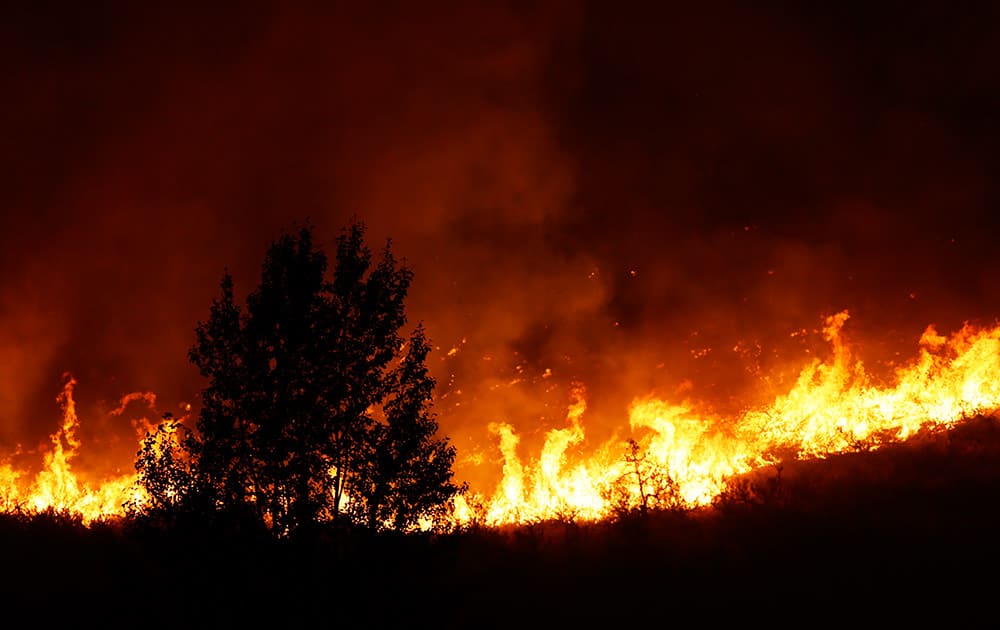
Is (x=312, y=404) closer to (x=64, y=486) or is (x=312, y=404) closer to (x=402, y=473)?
(x=402, y=473)

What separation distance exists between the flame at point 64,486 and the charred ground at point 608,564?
4.90 metres

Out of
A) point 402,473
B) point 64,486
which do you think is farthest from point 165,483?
point 64,486

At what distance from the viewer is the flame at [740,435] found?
838 inches

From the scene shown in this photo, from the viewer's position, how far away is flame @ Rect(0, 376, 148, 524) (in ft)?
78.7

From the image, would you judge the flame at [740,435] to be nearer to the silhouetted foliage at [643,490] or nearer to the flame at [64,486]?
the silhouetted foliage at [643,490]

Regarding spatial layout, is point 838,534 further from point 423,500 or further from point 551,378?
point 551,378

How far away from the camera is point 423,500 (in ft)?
39.5

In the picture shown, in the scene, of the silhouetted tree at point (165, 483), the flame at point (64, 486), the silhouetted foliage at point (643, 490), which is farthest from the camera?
the flame at point (64, 486)

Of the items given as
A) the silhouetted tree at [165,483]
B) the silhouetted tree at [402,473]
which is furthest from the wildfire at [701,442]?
the silhouetted tree at [165,483]

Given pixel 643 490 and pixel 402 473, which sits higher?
pixel 643 490

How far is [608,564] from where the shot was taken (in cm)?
1577

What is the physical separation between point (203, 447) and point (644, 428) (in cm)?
1919

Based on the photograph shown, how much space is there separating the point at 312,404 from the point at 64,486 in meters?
21.8

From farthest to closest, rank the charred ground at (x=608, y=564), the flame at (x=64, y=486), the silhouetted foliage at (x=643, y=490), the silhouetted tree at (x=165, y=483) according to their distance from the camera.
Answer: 1. the flame at (x=64, y=486)
2. the silhouetted foliage at (x=643, y=490)
3. the silhouetted tree at (x=165, y=483)
4. the charred ground at (x=608, y=564)
